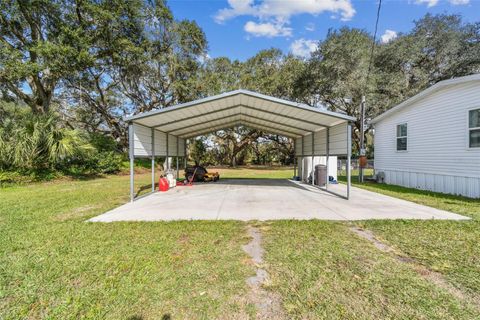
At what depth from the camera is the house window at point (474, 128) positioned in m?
6.66

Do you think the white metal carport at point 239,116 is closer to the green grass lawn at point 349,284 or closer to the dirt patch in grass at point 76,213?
the dirt patch in grass at point 76,213

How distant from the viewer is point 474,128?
6.74 meters

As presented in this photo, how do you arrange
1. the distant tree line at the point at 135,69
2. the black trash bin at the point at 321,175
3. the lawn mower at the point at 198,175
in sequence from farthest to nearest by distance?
the distant tree line at the point at 135,69
the lawn mower at the point at 198,175
the black trash bin at the point at 321,175

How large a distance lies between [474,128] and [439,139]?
1178mm

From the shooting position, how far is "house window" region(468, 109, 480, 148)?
6.66 m

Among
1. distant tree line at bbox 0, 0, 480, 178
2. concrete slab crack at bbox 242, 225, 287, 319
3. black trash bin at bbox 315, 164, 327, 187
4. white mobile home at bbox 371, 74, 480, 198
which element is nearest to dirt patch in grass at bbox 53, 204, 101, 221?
concrete slab crack at bbox 242, 225, 287, 319

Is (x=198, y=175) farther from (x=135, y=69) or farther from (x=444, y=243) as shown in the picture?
(x=135, y=69)

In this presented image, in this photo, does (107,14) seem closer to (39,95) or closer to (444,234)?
(39,95)

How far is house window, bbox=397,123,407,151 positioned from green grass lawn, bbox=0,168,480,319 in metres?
6.61

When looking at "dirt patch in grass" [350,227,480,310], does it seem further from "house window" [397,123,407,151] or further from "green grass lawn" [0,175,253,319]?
"house window" [397,123,407,151]

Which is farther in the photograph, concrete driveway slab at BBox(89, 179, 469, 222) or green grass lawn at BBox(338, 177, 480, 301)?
concrete driveway slab at BBox(89, 179, 469, 222)

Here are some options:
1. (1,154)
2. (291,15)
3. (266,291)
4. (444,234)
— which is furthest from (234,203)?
(291,15)

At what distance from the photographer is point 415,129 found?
9.09 metres

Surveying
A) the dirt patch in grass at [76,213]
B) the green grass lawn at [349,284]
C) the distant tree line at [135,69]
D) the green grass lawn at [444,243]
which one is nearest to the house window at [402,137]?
the green grass lawn at [444,243]
